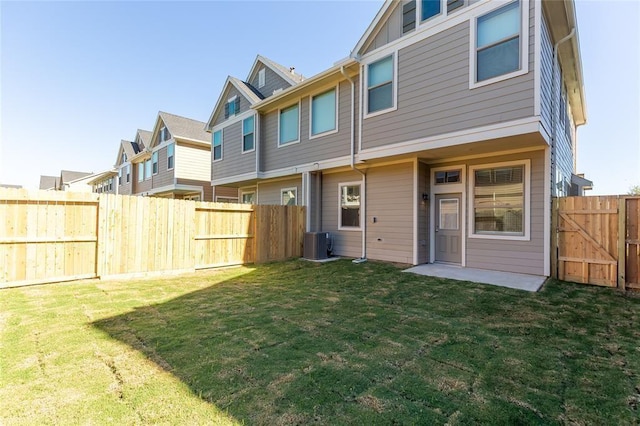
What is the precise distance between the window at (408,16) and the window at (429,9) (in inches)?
9.9

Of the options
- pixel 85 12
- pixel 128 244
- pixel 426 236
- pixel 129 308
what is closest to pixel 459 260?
pixel 426 236

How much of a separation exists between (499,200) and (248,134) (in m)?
9.93

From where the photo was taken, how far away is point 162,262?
7516 millimetres

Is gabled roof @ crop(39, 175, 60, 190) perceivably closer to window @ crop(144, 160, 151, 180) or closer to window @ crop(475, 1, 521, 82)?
window @ crop(144, 160, 151, 180)

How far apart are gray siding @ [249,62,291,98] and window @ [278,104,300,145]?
141 centimetres

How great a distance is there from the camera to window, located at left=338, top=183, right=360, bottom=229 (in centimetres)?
982

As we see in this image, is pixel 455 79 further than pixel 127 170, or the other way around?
pixel 127 170

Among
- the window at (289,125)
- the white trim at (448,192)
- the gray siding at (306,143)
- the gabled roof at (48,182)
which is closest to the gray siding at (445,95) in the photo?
the gray siding at (306,143)

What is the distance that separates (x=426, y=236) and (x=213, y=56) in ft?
44.6

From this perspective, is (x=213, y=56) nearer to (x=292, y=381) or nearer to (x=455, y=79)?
(x=455, y=79)

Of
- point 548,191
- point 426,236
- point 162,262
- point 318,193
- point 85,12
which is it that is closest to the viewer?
point 548,191

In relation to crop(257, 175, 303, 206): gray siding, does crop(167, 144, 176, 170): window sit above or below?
above

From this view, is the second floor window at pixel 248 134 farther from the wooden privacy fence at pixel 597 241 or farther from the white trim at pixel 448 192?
the wooden privacy fence at pixel 597 241

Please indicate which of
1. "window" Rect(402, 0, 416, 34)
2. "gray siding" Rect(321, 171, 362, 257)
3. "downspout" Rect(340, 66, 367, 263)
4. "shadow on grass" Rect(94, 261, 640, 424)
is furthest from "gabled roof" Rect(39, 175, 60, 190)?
"window" Rect(402, 0, 416, 34)
